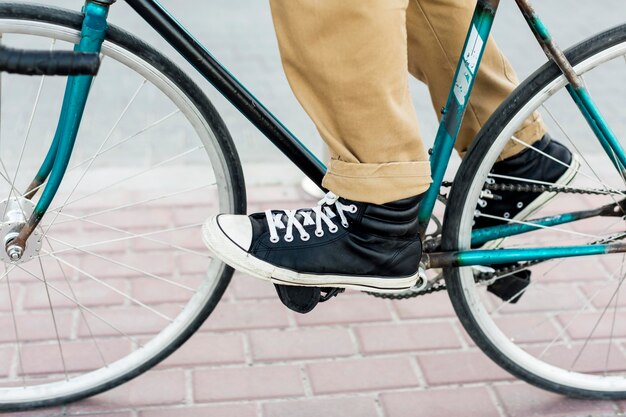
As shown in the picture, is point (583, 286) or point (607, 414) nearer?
point (607, 414)

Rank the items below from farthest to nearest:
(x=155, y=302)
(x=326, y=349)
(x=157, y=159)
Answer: (x=157, y=159)
(x=155, y=302)
(x=326, y=349)

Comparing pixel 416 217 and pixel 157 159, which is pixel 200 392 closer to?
pixel 416 217

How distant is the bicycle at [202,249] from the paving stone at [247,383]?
0.52 ft

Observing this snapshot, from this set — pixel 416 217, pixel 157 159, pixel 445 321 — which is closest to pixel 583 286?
pixel 445 321

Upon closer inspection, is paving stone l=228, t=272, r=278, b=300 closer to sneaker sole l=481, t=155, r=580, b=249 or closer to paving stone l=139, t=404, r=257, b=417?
paving stone l=139, t=404, r=257, b=417

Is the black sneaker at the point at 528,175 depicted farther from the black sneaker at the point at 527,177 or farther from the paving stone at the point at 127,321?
the paving stone at the point at 127,321

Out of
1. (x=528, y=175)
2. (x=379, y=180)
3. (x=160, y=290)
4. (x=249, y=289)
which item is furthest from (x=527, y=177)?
(x=160, y=290)

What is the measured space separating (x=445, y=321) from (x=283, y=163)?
1.24 m

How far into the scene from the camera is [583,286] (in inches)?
113

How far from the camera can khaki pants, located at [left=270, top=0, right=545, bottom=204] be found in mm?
1649

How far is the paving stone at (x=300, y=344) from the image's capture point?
2492 millimetres

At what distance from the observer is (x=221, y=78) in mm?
1918

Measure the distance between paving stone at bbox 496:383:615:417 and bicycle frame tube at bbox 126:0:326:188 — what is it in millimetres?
823

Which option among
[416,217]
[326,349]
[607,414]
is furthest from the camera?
[326,349]
